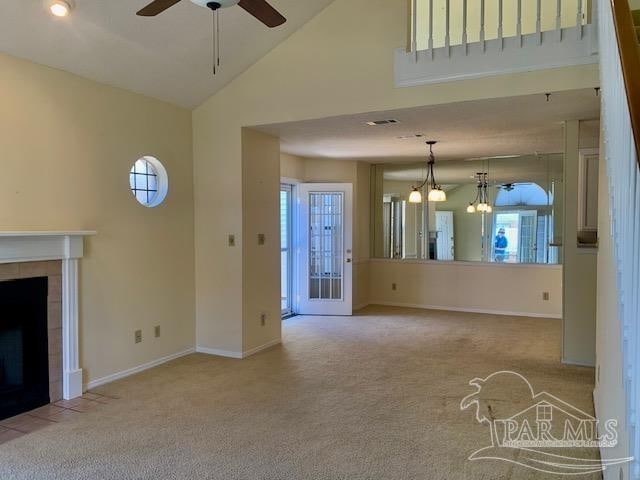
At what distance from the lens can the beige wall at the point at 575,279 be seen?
15.7 feet

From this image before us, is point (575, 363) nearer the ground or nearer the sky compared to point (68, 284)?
nearer the ground

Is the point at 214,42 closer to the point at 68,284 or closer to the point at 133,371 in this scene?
the point at 68,284

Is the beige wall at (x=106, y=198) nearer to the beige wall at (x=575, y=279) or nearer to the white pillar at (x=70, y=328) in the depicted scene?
the white pillar at (x=70, y=328)

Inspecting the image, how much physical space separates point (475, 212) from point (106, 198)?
572 cm

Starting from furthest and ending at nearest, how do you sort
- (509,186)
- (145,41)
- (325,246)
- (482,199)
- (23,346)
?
1. (482,199)
2. (509,186)
3. (325,246)
4. (145,41)
5. (23,346)

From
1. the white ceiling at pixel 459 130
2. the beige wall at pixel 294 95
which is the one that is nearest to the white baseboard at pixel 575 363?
the white ceiling at pixel 459 130

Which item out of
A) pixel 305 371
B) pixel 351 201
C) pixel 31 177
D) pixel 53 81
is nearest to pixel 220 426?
pixel 305 371

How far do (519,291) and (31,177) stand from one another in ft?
21.5

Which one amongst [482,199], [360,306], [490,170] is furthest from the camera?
[360,306]

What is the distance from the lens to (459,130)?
5281 mm

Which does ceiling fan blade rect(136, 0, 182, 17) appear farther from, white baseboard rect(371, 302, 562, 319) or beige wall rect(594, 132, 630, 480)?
white baseboard rect(371, 302, 562, 319)

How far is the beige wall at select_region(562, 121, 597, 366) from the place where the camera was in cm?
478

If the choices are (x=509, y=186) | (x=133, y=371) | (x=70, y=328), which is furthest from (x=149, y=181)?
(x=509, y=186)

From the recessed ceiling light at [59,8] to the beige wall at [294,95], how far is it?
6.23 feet
